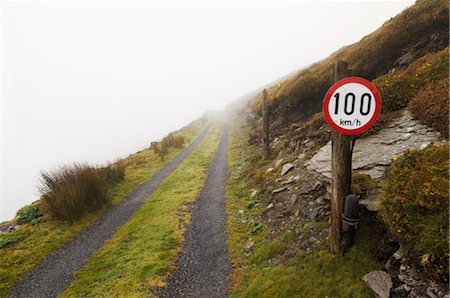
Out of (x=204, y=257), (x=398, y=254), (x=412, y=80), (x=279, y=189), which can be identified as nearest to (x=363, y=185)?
(x=398, y=254)

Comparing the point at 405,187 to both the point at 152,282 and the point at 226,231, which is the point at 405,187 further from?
the point at 152,282

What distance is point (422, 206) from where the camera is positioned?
425 centimetres

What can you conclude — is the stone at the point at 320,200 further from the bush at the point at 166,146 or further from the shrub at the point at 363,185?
the bush at the point at 166,146

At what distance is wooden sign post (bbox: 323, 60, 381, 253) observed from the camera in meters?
4.43

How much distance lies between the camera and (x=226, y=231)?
8.97 metres

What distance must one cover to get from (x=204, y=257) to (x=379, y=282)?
16.1 feet

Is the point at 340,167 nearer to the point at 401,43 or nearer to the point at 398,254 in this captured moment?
the point at 398,254

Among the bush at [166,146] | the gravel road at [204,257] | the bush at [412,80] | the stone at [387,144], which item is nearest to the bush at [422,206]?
the stone at [387,144]

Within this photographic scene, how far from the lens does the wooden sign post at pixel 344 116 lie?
4.43 m

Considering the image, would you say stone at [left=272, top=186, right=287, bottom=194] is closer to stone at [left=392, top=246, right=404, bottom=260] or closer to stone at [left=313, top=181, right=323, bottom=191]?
stone at [left=313, top=181, right=323, bottom=191]

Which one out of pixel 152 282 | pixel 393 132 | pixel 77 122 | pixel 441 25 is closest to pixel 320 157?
pixel 393 132

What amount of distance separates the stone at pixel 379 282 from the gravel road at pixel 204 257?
3.32 metres

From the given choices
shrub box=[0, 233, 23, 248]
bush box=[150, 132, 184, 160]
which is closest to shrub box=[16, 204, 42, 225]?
shrub box=[0, 233, 23, 248]

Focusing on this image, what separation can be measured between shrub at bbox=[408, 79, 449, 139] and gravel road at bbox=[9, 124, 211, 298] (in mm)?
11537
